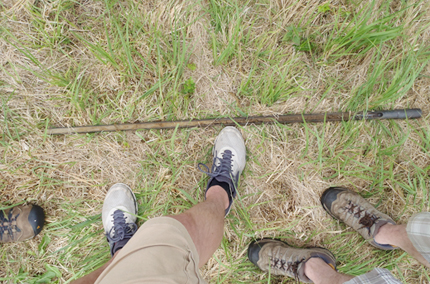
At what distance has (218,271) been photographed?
173 centimetres

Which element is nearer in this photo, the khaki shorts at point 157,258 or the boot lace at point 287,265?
the khaki shorts at point 157,258

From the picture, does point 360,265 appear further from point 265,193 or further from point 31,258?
point 31,258

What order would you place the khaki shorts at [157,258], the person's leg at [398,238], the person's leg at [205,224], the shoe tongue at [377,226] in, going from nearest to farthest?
the khaki shorts at [157,258]
the person's leg at [205,224]
the person's leg at [398,238]
the shoe tongue at [377,226]

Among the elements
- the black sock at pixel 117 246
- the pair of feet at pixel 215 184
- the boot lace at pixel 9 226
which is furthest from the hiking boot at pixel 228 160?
the boot lace at pixel 9 226

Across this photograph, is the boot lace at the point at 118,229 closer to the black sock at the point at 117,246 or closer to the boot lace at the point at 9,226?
the black sock at the point at 117,246

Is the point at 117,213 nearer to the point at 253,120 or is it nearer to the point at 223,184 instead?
the point at 223,184

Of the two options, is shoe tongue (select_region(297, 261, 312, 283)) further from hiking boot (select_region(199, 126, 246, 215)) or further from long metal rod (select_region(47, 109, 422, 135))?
long metal rod (select_region(47, 109, 422, 135))

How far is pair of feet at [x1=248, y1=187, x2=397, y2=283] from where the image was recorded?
1.65 meters

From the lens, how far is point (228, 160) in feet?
5.66

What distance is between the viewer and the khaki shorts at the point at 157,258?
3.18ft

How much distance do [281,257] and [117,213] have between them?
4.01 feet

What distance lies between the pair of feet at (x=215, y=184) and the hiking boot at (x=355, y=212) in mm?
679

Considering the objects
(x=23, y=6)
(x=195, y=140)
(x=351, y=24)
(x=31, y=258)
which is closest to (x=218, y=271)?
(x=195, y=140)

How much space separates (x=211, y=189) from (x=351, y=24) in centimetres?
152
